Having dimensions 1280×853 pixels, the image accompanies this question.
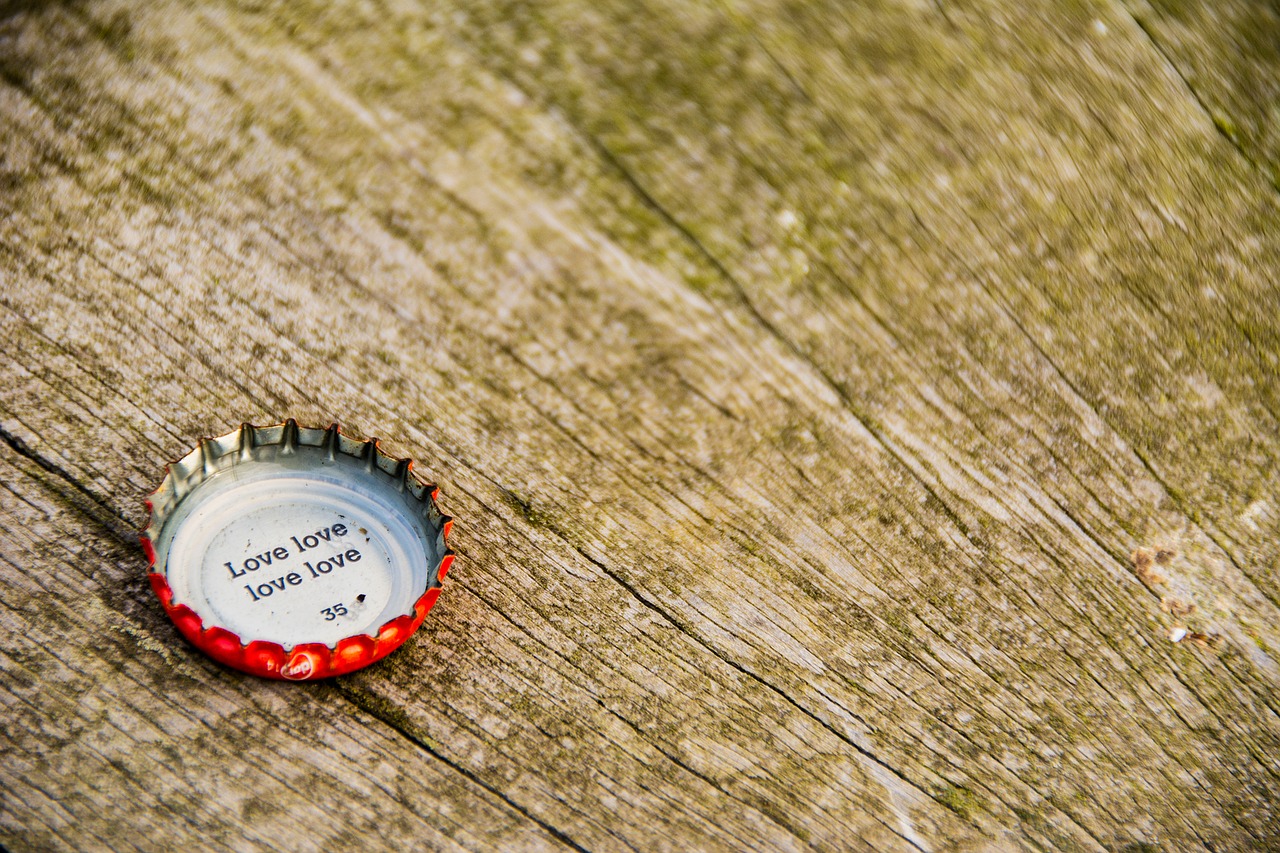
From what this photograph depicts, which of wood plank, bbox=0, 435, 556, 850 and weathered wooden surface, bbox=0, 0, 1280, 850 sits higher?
weathered wooden surface, bbox=0, 0, 1280, 850

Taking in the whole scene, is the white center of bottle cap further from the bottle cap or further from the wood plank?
the wood plank

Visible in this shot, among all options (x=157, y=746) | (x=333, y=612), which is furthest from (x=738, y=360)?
(x=157, y=746)

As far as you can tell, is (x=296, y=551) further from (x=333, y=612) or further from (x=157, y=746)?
(x=157, y=746)

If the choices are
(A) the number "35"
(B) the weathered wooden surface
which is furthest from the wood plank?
(A) the number "35"

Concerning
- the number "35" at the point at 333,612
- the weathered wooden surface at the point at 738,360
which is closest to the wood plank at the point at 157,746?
the weathered wooden surface at the point at 738,360

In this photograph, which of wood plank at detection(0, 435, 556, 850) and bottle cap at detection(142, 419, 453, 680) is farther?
bottle cap at detection(142, 419, 453, 680)

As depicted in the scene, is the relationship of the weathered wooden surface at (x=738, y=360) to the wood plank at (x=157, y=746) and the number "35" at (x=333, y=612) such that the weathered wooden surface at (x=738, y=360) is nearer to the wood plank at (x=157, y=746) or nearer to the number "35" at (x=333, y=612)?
the wood plank at (x=157, y=746)

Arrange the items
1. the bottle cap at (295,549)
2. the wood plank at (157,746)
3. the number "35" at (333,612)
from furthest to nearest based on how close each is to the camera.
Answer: the number "35" at (333,612) → the bottle cap at (295,549) → the wood plank at (157,746)
